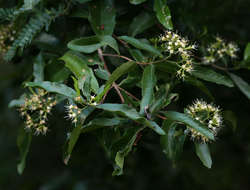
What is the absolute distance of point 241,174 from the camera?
159 inches

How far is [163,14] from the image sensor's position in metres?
1.63

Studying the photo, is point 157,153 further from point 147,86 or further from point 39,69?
point 147,86

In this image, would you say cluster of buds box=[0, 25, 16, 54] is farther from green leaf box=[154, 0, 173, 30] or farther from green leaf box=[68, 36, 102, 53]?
Answer: green leaf box=[154, 0, 173, 30]

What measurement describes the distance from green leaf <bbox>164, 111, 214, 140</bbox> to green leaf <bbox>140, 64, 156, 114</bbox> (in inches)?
4.9

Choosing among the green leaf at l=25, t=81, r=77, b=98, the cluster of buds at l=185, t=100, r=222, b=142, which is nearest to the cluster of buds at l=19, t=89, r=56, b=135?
the green leaf at l=25, t=81, r=77, b=98

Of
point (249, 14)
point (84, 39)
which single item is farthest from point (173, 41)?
point (249, 14)

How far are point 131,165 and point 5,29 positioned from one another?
197 centimetres

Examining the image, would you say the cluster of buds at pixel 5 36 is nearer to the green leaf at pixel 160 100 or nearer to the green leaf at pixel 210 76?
the green leaf at pixel 160 100

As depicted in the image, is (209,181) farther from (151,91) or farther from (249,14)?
(151,91)

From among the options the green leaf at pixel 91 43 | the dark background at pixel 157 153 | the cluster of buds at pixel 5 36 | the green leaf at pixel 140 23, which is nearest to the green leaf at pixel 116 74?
the green leaf at pixel 91 43

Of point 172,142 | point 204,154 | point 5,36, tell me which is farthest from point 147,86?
point 5,36

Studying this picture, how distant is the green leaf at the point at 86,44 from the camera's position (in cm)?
160

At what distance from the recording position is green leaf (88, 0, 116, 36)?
1766 millimetres

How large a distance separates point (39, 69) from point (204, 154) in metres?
1.02
